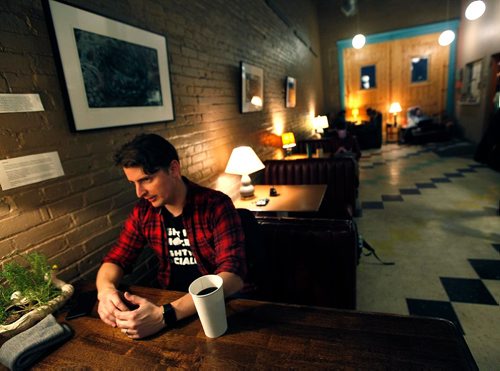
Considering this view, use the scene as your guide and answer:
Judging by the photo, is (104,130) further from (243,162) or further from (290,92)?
(290,92)

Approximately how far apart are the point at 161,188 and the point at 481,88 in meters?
8.28

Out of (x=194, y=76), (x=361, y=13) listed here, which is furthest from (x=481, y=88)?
(x=194, y=76)

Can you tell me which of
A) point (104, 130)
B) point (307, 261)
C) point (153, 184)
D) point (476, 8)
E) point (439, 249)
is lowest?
point (439, 249)

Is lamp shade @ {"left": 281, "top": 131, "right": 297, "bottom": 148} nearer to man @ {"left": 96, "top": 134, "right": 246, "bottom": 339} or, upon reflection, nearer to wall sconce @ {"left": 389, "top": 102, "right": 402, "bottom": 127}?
man @ {"left": 96, "top": 134, "right": 246, "bottom": 339}

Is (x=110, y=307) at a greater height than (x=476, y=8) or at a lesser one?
lesser

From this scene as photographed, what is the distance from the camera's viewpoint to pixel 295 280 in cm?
153

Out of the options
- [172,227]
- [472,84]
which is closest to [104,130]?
[172,227]

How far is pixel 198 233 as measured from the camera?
50.4 inches

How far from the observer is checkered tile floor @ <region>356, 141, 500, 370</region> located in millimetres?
1894

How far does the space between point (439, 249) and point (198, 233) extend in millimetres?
2502

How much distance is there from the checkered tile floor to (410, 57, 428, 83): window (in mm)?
5056

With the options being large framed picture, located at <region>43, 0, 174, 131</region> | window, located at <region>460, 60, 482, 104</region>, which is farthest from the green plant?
window, located at <region>460, 60, 482, 104</region>

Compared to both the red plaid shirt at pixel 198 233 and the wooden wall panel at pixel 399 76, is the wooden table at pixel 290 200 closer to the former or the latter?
the red plaid shirt at pixel 198 233

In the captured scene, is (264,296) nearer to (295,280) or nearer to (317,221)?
(295,280)
